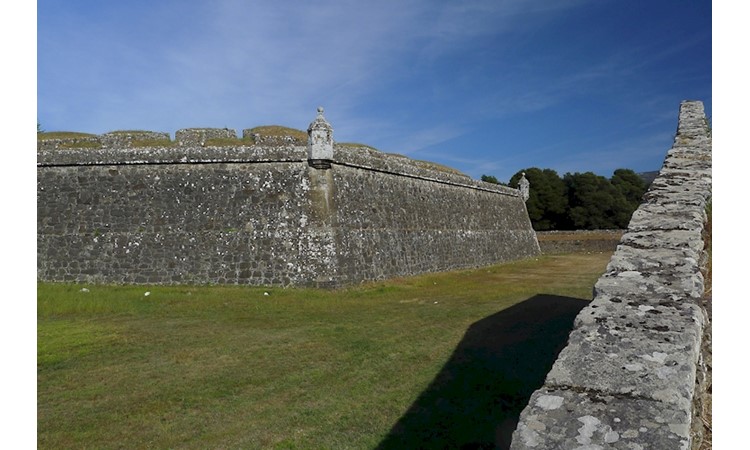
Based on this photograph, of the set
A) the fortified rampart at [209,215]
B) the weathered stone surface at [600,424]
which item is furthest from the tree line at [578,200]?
the weathered stone surface at [600,424]

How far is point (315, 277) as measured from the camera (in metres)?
15.0

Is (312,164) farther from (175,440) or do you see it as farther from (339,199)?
(175,440)

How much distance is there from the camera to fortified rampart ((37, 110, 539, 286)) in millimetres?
15305

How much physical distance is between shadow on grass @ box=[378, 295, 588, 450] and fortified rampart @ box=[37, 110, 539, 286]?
6.98 meters

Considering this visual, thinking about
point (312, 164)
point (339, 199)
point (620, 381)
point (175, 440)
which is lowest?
point (175, 440)

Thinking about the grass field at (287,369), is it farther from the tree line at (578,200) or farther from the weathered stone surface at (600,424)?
the tree line at (578,200)

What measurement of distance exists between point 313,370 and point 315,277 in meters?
7.88

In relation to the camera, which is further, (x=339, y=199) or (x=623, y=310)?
(x=339, y=199)

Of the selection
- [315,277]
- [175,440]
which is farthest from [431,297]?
[175,440]

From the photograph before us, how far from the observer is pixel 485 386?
643cm

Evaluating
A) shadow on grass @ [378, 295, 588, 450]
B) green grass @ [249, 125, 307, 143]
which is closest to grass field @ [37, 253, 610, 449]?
shadow on grass @ [378, 295, 588, 450]

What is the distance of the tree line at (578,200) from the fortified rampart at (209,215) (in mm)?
41041

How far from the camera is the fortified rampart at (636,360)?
2.12 meters

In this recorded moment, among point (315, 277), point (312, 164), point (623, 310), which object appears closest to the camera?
point (623, 310)
